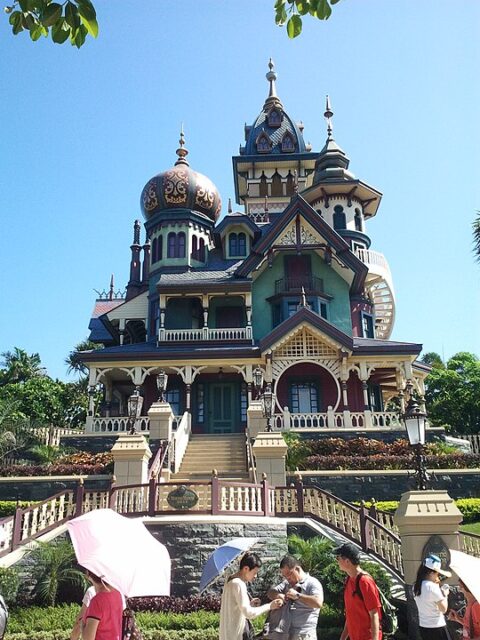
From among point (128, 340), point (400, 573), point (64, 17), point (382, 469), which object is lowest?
point (400, 573)

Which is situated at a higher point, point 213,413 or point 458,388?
point 458,388

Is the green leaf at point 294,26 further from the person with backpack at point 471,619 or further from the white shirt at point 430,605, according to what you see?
the white shirt at point 430,605

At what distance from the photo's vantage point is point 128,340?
36.6 metres

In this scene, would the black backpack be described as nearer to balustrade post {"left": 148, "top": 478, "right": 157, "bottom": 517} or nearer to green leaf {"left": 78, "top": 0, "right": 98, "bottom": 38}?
balustrade post {"left": 148, "top": 478, "right": 157, "bottom": 517}

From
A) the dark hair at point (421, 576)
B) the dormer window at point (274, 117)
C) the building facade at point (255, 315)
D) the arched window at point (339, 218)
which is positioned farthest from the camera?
the dormer window at point (274, 117)

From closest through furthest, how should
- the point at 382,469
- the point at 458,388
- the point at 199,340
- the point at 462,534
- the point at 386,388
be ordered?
1. the point at 462,534
2. the point at 382,469
3. the point at 199,340
4. the point at 386,388
5. the point at 458,388

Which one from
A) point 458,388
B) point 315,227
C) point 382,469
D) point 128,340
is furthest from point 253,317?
point 458,388

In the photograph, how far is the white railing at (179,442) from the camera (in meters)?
21.6

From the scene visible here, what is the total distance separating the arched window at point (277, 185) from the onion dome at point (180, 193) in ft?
22.0

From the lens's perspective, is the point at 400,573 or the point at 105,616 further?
the point at 400,573

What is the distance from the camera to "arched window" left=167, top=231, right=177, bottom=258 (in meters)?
35.4

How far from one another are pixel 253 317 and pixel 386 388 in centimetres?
926

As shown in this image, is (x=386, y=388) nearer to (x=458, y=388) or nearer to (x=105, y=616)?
(x=458, y=388)

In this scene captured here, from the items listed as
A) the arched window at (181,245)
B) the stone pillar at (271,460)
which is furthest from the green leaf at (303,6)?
the arched window at (181,245)
